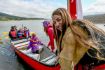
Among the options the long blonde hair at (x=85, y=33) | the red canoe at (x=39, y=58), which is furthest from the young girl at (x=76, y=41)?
the red canoe at (x=39, y=58)

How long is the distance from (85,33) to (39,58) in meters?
7.89

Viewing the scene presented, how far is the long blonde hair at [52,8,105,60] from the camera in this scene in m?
1.91

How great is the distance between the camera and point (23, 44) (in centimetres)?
1436

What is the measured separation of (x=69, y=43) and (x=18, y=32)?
16503 mm

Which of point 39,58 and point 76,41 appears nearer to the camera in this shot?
point 76,41

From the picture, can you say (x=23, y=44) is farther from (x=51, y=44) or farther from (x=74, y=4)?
(x=74, y=4)

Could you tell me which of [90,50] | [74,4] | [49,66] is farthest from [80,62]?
[49,66]

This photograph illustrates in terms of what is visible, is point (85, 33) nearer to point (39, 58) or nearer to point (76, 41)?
point (76, 41)

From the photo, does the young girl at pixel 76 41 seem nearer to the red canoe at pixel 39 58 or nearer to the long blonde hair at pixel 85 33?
the long blonde hair at pixel 85 33

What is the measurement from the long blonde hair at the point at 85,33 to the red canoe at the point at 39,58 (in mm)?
3190

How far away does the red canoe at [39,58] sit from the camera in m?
7.45

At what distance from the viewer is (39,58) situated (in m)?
9.72

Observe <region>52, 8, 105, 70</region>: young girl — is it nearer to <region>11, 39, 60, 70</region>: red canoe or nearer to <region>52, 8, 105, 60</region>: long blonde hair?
<region>52, 8, 105, 60</region>: long blonde hair

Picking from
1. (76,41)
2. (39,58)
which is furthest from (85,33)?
(39,58)
